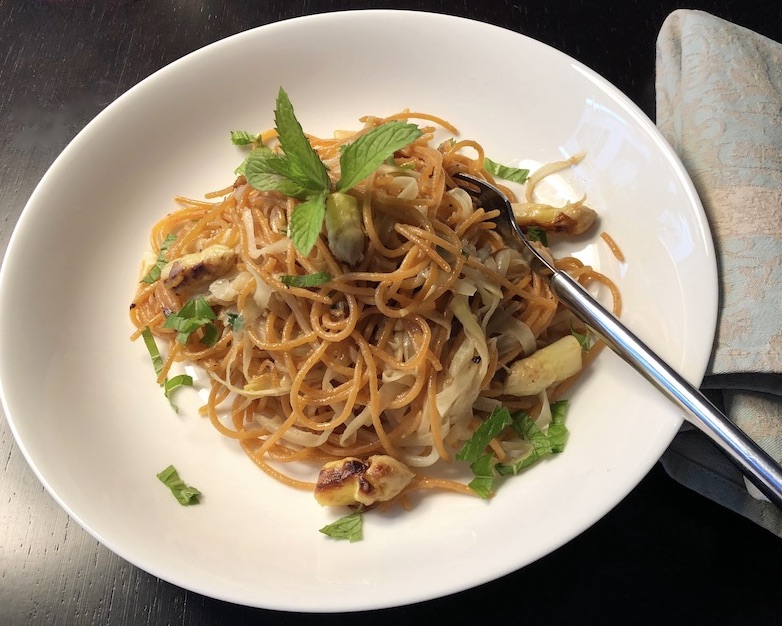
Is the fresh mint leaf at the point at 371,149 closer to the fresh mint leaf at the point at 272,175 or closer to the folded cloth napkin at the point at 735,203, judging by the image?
the fresh mint leaf at the point at 272,175

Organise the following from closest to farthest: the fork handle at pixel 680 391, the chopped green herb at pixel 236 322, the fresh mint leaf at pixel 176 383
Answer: the fork handle at pixel 680 391
the chopped green herb at pixel 236 322
the fresh mint leaf at pixel 176 383

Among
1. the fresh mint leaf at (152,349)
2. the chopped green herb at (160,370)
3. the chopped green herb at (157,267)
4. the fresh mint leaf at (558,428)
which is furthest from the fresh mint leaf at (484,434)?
the chopped green herb at (157,267)

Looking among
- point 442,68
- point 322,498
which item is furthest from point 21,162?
point 322,498

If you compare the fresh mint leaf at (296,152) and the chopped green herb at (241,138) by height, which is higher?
the fresh mint leaf at (296,152)

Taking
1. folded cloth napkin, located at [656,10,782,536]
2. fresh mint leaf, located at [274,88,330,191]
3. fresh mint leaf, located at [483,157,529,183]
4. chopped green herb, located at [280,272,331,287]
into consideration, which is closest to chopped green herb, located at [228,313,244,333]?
chopped green herb, located at [280,272,331,287]

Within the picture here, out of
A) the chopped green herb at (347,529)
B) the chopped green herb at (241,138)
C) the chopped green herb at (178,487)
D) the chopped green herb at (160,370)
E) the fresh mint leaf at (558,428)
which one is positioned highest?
the chopped green herb at (241,138)

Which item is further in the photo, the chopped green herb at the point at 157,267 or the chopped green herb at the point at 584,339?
the chopped green herb at the point at 157,267
